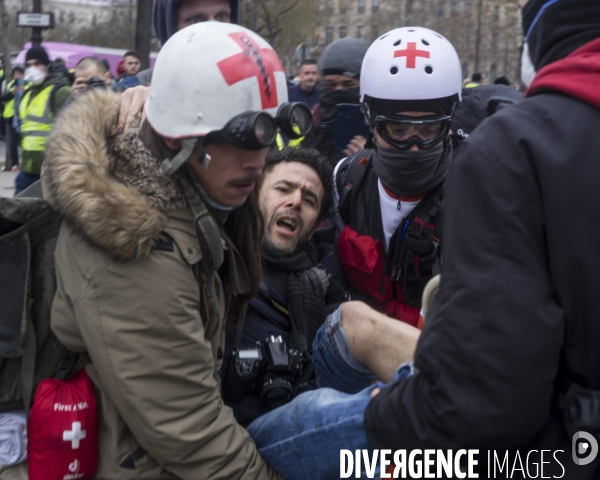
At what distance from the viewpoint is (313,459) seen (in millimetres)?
2445

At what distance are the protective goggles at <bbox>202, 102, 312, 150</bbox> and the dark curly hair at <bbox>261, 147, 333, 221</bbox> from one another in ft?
4.55

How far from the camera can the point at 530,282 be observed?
1.56 metres

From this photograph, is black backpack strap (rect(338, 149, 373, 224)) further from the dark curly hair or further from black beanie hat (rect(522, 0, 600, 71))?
black beanie hat (rect(522, 0, 600, 71))

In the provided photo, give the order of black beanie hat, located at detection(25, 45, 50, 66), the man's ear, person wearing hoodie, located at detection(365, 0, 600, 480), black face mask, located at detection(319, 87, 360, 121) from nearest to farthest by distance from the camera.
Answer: person wearing hoodie, located at detection(365, 0, 600, 480)
the man's ear
black face mask, located at detection(319, 87, 360, 121)
black beanie hat, located at detection(25, 45, 50, 66)

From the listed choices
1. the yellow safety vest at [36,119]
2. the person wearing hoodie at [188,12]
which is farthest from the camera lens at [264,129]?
the yellow safety vest at [36,119]

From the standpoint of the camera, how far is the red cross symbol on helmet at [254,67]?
2266 mm

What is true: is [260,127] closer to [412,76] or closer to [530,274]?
[530,274]

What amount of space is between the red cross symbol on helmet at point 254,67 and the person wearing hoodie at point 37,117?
5.96 metres

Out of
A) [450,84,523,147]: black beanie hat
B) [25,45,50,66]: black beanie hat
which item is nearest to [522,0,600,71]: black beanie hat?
[450,84,523,147]: black beanie hat

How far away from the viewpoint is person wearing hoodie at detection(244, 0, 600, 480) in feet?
5.06

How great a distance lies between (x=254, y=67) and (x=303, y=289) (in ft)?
4.16

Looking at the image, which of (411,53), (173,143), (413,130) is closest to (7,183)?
(411,53)

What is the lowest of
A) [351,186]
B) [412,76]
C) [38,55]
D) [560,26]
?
[38,55]

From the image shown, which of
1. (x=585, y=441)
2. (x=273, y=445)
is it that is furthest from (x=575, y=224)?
(x=273, y=445)
